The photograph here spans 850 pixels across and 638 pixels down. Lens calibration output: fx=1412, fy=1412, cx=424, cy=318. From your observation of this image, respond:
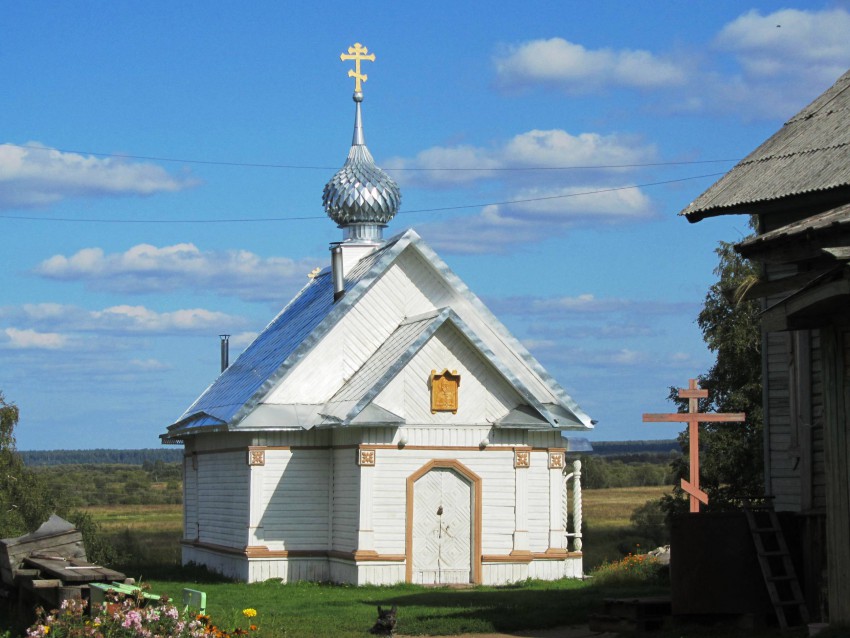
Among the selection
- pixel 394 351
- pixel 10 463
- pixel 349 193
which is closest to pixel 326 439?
pixel 394 351

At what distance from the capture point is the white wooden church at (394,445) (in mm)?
23422

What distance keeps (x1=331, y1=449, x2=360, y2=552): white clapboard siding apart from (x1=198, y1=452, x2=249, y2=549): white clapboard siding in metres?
1.63

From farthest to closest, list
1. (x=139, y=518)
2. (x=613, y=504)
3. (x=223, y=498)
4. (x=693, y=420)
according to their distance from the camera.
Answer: (x=613, y=504) → (x=139, y=518) → (x=223, y=498) → (x=693, y=420)

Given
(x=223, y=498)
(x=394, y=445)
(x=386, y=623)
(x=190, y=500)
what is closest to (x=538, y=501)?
(x=394, y=445)

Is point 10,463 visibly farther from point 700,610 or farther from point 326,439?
point 700,610

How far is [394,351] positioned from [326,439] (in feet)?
6.58

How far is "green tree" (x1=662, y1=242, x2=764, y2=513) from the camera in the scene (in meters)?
34.5

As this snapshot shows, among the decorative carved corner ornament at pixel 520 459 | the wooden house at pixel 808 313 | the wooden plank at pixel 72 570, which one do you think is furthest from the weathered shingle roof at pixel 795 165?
the decorative carved corner ornament at pixel 520 459

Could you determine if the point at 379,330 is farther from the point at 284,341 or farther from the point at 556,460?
the point at 556,460

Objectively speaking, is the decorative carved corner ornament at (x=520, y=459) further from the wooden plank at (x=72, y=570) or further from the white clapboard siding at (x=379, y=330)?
the wooden plank at (x=72, y=570)

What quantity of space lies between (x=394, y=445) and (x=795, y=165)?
9612 millimetres

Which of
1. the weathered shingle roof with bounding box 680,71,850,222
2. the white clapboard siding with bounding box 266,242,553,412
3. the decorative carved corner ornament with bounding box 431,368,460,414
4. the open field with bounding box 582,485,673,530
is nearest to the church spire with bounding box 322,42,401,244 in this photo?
the white clapboard siding with bounding box 266,242,553,412

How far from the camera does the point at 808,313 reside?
530 inches

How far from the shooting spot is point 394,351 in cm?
2461
